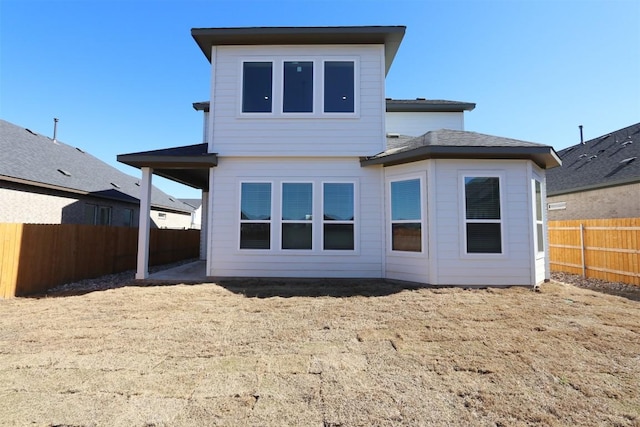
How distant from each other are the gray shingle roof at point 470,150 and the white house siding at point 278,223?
948mm

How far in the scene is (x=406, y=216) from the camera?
7.51 meters

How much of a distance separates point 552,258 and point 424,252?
Result: 281 inches

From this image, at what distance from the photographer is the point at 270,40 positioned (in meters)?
8.16

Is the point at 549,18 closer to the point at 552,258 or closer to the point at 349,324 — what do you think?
the point at 552,258

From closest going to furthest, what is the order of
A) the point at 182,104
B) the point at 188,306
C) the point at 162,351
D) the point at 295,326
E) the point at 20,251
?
1. the point at 162,351
2. the point at 295,326
3. the point at 188,306
4. the point at 20,251
5. the point at 182,104

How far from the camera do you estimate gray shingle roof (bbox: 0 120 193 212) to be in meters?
10.1

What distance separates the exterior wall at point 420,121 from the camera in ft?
40.7

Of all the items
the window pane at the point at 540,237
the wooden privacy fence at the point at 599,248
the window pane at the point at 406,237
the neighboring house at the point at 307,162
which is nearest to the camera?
the window pane at the point at 406,237

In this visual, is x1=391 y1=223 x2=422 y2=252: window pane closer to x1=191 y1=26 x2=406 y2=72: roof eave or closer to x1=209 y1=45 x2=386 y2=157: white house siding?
x1=209 y1=45 x2=386 y2=157: white house siding

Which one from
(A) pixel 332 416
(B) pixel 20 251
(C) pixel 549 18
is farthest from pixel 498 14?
(B) pixel 20 251

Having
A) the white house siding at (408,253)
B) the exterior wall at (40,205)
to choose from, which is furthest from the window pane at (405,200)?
the exterior wall at (40,205)

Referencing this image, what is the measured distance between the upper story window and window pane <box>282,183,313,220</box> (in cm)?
194

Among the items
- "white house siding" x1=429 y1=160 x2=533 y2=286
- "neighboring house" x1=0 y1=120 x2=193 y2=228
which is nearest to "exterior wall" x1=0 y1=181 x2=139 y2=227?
"neighboring house" x1=0 y1=120 x2=193 y2=228

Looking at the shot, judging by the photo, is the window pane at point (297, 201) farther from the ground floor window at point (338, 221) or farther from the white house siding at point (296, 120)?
the white house siding at point (296, 120)
